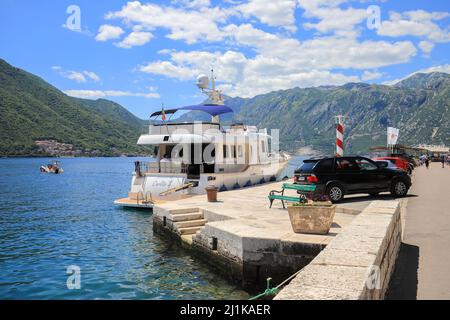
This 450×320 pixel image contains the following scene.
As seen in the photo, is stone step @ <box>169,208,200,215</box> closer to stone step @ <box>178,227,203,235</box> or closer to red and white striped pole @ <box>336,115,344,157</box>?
stone step @ <box>178,227,203,235</box>

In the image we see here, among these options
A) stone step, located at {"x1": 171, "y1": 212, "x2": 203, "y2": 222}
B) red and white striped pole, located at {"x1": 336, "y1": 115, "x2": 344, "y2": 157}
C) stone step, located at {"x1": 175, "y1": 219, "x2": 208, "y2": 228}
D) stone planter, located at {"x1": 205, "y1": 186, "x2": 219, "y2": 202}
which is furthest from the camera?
stone planter, located at {"x1": 205, "y1": 186, "x2": 219, "y2": 202}

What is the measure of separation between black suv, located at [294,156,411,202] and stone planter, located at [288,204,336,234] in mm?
5663

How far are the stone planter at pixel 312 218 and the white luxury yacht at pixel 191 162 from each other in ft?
41.3

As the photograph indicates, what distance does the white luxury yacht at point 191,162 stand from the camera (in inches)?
845

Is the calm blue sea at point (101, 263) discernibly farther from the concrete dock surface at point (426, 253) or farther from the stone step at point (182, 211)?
the concrete dock surface at point (426, 253)

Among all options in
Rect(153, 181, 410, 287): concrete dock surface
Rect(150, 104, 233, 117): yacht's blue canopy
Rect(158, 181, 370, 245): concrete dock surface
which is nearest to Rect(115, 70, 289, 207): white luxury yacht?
Rect(150, 104, 233, 117): yacht's blue canopy

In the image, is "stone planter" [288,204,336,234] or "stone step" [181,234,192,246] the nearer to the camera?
"stone planter" [288,204,336,234]

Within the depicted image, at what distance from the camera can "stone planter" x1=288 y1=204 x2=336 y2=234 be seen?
8633 mm

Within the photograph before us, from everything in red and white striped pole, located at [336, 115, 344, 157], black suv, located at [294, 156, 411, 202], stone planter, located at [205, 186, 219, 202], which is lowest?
stone planter, located at [205, 186, 219, 202]

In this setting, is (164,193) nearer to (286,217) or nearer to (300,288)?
(286,217)

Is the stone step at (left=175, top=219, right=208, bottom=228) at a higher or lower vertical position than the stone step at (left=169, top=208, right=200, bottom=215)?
lower

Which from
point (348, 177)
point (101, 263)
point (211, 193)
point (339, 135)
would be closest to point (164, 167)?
point (211, 193)

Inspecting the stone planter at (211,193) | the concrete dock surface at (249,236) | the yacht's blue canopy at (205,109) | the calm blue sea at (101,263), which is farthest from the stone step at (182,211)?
the yacht's blue canopy at (205,109)

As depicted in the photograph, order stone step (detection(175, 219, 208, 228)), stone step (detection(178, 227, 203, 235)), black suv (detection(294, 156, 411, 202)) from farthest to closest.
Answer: black suv (detection(294, 156, 411, 202)), stone step (detection(175, 219, 208, 228)), stone step (detection(178, 227, 203, 235))
